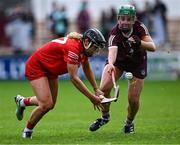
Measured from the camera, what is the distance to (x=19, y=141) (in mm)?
15344

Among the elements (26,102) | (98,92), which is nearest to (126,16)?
(98,92)

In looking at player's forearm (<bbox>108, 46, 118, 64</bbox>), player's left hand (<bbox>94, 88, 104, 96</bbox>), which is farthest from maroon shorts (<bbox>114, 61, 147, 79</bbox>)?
player's left hand (<bbox>94, 88, 104, 96</bbox>)

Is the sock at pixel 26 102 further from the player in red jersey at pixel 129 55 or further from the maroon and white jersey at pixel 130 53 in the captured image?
the maroon and white jersey at pixel 130 53

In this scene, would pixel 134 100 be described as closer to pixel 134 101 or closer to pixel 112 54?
pixel 134 101

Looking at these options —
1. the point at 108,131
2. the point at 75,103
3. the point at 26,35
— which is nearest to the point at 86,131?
the point at 108,131

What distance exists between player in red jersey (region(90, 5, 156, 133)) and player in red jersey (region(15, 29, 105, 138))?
0.71m

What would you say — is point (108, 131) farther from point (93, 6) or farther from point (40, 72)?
point (93, 6)

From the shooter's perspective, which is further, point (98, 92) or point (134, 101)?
point (134, 101)

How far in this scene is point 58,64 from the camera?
Answer: 615 inches

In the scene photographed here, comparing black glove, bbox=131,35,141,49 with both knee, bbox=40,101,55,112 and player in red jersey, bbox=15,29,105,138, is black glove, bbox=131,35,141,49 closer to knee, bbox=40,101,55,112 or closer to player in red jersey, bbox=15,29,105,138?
player in red jersey, bbox=15,29,105,138

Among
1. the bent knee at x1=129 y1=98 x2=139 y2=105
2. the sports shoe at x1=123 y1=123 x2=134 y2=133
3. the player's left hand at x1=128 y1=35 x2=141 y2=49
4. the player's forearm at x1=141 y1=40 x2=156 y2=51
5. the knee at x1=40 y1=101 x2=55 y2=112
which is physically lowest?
the sports shoe at x1=123 y1=123 x2=134 y2=133

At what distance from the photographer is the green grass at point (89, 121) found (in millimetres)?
15680

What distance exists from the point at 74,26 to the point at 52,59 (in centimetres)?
2331

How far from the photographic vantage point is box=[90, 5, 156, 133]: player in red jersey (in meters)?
16.2
